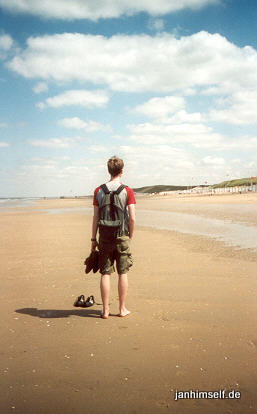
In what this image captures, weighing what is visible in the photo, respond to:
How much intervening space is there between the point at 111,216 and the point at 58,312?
1893 mm

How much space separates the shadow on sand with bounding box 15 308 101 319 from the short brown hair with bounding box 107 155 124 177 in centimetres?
226

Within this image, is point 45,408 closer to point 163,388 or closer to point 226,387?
point 163,388

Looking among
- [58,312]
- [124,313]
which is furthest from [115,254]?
[58,312]

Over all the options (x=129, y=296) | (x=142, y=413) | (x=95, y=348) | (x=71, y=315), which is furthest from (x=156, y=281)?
(x=142, y=413)

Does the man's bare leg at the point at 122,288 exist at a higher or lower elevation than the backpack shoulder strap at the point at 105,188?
lower

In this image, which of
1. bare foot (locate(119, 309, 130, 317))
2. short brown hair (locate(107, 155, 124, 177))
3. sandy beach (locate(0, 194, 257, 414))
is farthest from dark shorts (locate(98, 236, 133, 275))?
short brown hair (locate(107, 155, 124, 177))

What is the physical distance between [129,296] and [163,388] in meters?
2.91

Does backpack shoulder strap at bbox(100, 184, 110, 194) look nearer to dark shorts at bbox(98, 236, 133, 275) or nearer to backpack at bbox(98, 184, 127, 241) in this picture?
backpack at bbox(98, 184, 127, 241)

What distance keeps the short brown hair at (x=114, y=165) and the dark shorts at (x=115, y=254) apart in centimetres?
98

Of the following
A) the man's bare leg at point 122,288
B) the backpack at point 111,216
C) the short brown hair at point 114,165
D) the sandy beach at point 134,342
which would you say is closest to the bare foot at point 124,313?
the man's bare leg at point 122,288

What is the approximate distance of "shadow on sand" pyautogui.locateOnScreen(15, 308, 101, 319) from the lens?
5.03 metres

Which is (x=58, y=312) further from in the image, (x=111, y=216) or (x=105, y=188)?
(x=105, y=188)

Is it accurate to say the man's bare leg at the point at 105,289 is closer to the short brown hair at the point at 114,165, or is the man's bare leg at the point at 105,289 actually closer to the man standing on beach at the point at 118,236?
the man standing on beach at the point at 118,236

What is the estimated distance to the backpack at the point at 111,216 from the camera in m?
4.61
